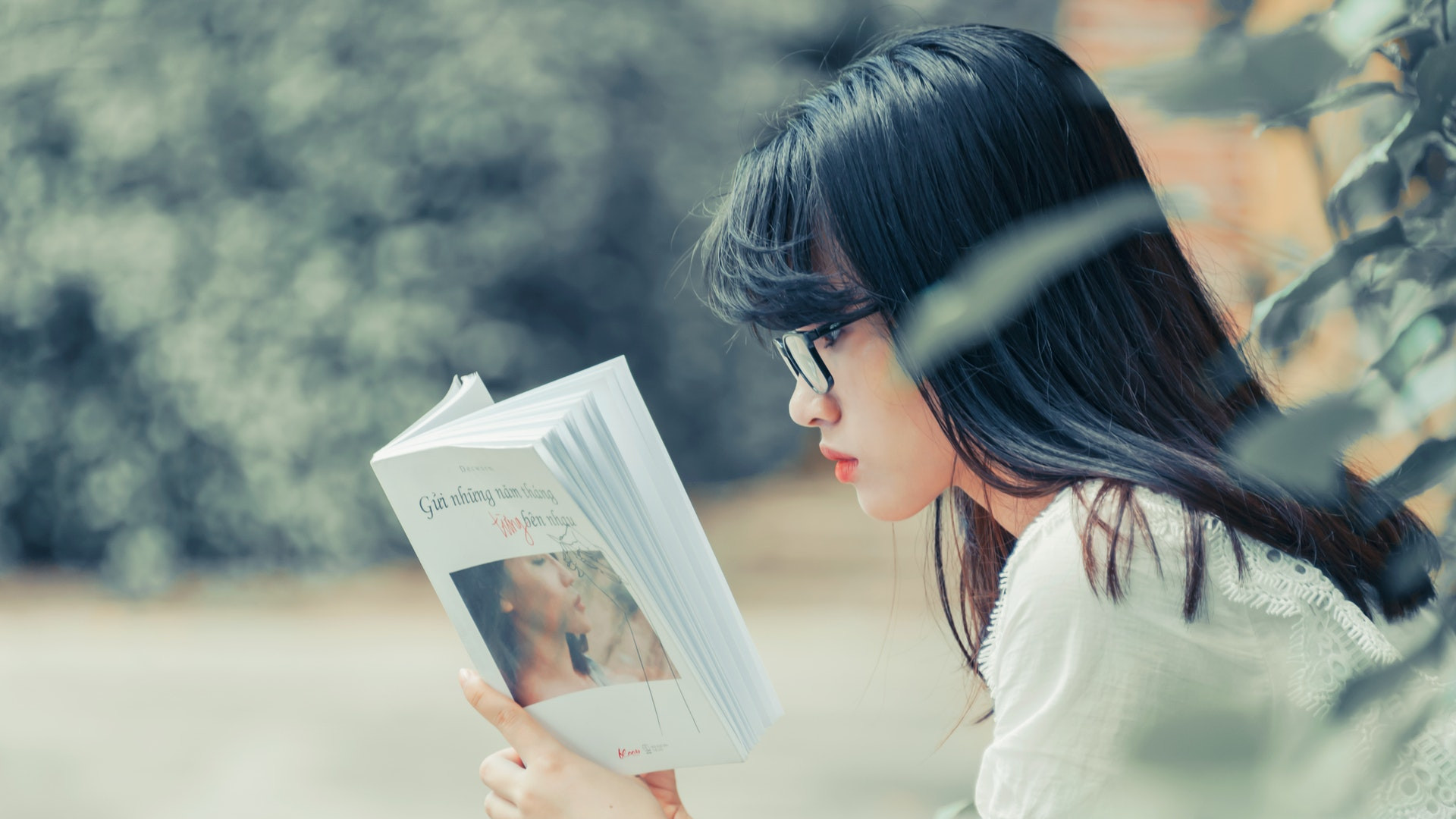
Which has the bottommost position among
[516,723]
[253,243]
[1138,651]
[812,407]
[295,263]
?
[1138,651]

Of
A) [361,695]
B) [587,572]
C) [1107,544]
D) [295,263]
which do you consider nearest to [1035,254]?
[1107,544]

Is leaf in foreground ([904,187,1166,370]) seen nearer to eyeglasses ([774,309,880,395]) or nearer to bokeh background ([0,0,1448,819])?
eyeglasses ([774,309,880,395])

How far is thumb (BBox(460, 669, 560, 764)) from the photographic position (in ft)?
3.04

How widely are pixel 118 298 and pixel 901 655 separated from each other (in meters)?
2.58

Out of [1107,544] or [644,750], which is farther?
[644,750]

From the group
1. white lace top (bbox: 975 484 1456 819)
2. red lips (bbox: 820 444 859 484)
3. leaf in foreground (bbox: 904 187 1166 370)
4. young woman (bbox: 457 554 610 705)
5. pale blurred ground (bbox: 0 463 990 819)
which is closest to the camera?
leaf in foreground (bbox: 904 187 1166 370)

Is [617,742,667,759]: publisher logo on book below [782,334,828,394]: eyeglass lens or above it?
below

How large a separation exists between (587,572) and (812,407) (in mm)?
232

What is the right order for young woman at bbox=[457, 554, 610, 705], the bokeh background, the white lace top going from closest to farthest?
the white lace top → young woman at bbox=[457, 554, 610, 705] → the bokeh background

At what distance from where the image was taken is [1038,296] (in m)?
0.89

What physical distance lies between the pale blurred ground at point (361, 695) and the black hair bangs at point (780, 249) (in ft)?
3.18

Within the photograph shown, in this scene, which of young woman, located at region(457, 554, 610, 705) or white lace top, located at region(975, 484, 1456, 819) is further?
young woman, located at region(457, 554, 610, 705)

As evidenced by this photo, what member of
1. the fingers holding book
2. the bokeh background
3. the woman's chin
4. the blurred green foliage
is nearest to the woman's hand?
the fingers holding book

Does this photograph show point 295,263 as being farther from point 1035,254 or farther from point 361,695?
point 1035,254
